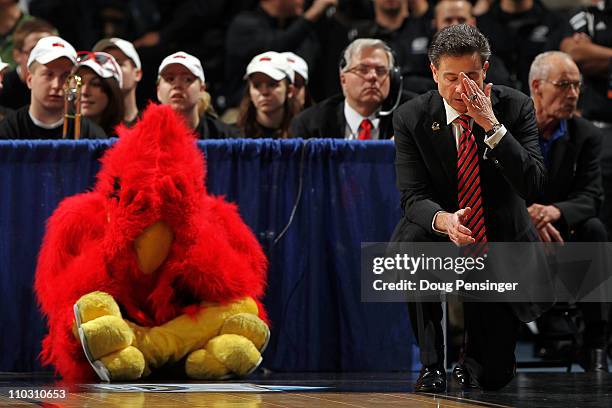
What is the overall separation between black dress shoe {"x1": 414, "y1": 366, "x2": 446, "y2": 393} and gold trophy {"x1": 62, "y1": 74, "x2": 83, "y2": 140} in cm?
268

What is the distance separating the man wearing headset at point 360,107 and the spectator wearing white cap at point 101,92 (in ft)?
3.52

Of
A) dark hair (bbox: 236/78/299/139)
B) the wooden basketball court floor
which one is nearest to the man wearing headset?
dark hair (bbox: 236/78/299/139)

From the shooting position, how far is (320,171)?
6594mm

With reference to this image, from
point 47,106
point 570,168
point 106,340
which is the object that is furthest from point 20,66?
point 570,168

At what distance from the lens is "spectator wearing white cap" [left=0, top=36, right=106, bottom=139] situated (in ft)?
23.6

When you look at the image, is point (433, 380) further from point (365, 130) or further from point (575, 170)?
point (365, 130)

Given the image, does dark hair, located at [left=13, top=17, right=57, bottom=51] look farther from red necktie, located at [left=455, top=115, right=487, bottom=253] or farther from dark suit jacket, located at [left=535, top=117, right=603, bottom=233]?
red necktie, located at [left=455, top=115, right=487, bottom=253]

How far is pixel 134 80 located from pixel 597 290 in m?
3.28

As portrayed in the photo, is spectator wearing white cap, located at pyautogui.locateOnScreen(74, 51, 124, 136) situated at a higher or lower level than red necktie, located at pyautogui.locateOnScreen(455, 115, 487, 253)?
higher

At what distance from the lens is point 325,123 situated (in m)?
7.39

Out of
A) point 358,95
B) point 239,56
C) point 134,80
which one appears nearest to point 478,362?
point 358,95

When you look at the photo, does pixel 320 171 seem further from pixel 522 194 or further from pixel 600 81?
pixel 600 81

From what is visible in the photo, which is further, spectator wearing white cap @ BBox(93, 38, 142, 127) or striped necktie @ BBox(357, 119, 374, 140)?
spectator wearing white cap @ BBox(93, 38, 142, 127)

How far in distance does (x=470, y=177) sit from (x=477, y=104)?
46cm
